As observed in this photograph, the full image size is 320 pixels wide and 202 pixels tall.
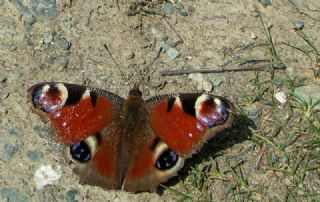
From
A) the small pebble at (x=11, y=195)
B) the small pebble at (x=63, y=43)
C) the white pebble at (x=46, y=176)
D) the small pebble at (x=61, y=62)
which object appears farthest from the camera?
the small pebble at (x=63, y=43)

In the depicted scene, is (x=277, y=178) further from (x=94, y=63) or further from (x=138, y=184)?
(x=94, y=63)

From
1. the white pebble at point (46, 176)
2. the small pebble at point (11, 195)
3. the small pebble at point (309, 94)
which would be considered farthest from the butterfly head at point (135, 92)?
the small pebble at point (309, 94)

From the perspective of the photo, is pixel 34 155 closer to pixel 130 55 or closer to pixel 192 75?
pixel 130 55

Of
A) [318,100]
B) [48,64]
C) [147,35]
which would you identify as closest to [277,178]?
[318,100]

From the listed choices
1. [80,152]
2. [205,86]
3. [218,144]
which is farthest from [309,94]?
[80,152]

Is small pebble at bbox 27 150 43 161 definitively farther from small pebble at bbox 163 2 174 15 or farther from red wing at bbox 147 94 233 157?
small pebble at bbox 163 2 174 15

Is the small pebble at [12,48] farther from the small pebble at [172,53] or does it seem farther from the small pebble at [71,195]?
the small pebble at [71,195]

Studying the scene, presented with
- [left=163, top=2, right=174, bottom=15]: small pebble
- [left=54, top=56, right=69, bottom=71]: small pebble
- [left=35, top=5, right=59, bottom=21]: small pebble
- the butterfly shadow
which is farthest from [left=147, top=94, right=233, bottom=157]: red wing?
[left=35, top=5, right=59, bottom=21]: small pebble
